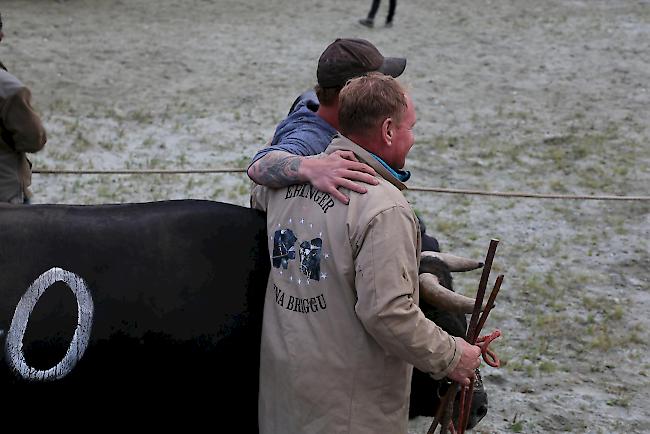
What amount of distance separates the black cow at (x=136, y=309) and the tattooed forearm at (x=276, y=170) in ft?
0.60

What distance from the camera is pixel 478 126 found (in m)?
8.56

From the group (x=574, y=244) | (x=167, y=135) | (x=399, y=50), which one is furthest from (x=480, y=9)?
(x=574, y=244)

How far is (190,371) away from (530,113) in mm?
6645

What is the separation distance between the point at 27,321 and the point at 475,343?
141 centimetres

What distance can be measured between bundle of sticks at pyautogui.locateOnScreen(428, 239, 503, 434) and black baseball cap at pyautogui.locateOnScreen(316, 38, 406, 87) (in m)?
0.83

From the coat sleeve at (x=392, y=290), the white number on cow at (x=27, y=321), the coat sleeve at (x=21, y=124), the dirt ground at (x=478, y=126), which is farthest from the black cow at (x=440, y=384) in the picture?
the coat sleeve at (x=21, y=124)

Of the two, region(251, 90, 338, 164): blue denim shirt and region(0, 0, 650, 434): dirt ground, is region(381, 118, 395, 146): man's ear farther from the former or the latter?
region(0, 0, 650, 434): dirt ground

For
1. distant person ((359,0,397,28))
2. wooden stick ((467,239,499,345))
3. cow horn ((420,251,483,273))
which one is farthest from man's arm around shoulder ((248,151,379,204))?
distant person ((359,0,397,28))

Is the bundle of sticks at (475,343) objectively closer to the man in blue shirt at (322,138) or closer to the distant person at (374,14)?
the man in blue shirt at (322,138)

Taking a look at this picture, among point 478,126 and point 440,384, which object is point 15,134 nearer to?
point 440,384

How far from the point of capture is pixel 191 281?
9.39ft

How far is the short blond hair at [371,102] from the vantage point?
99.4 inches

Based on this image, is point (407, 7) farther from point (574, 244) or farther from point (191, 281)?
point (191, 281)

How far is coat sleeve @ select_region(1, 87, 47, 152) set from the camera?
13.7 feet
